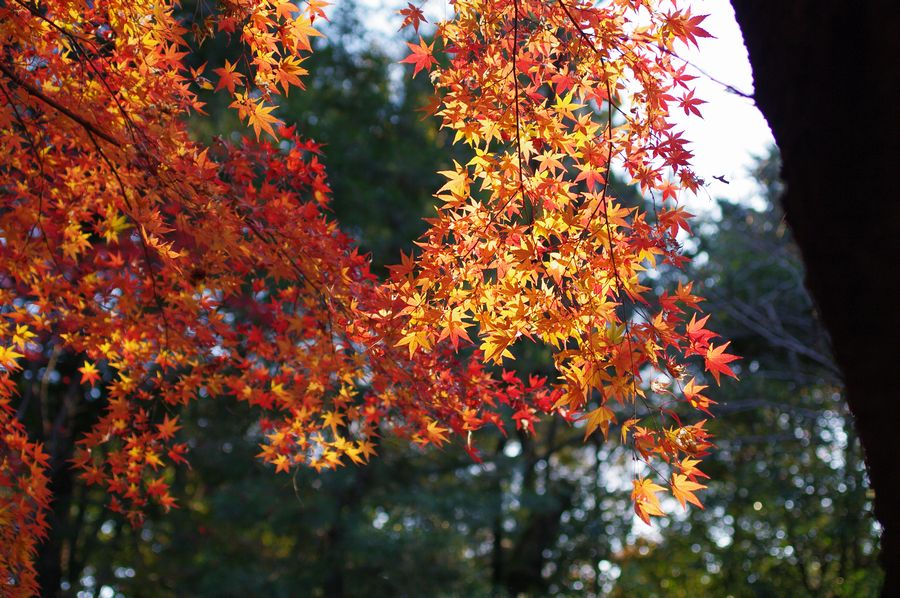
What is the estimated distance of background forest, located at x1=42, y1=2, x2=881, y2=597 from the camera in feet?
26.0

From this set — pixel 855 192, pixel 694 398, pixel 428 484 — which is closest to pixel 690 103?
pixel 694 398

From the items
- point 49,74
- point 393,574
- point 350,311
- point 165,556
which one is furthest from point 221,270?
point 165,556

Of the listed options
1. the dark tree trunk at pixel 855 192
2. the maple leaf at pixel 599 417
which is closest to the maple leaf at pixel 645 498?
the maple leaf at pixel 599 417

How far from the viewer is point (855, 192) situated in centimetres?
113

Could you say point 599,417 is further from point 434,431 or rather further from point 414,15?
point 414,15

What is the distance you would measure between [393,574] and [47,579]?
11.8ft

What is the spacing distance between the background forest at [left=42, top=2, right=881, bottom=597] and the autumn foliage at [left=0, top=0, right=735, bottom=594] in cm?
384

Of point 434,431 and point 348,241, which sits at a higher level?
point 348,241

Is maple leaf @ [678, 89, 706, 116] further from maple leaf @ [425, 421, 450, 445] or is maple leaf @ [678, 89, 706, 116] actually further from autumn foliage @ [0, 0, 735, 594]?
maple leaf @ [425, 421, 450, 445]

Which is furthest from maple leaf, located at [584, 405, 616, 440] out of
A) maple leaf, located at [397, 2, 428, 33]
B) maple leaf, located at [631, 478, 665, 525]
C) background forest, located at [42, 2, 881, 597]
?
background forest, located at [42, 2, 881, 597]

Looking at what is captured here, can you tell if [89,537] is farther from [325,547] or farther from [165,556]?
[325,547]

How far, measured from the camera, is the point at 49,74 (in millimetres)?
2854

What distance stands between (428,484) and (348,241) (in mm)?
6087

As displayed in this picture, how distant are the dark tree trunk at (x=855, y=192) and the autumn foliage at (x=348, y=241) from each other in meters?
0.78
